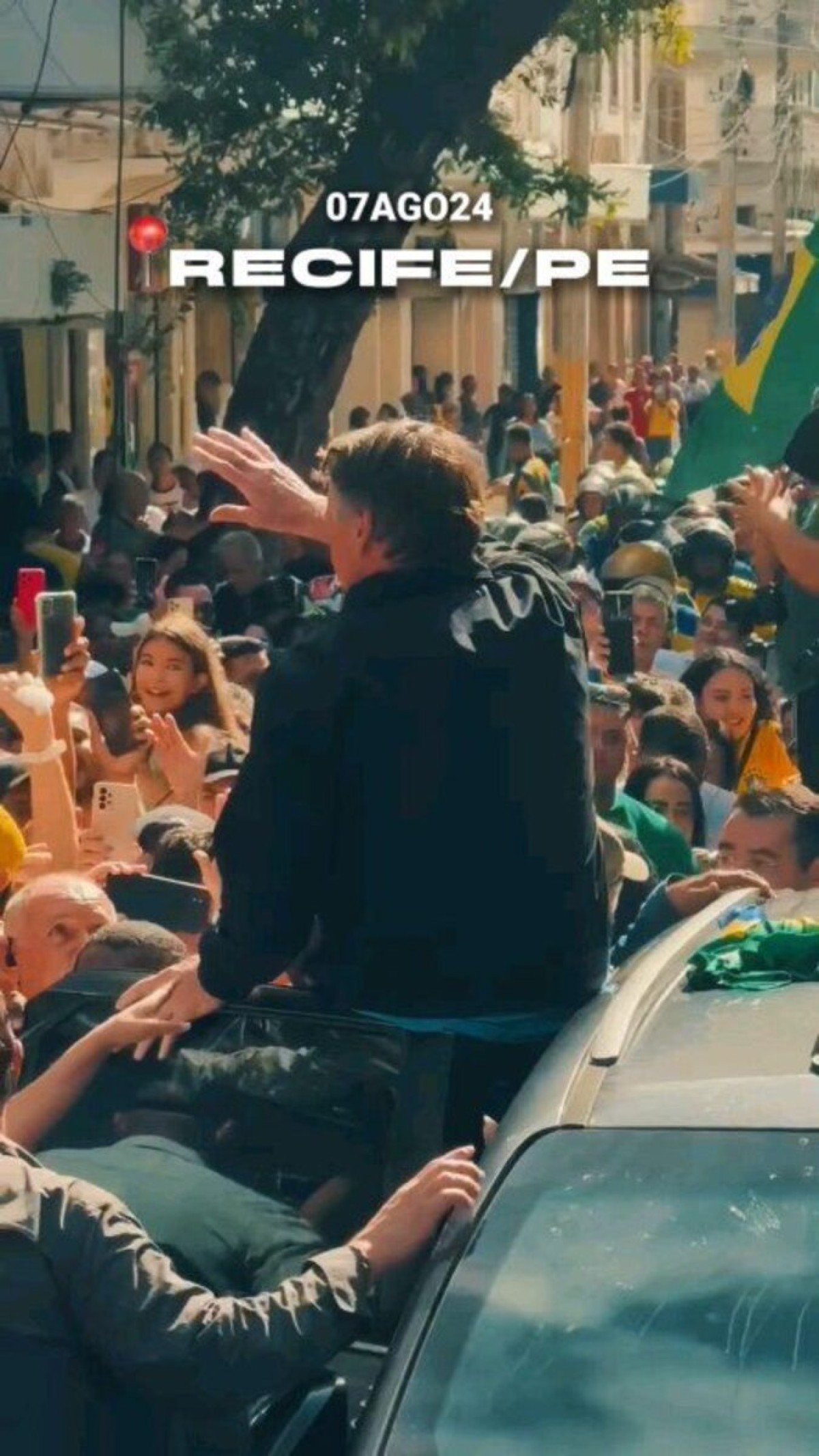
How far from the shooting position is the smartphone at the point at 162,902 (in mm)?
6359

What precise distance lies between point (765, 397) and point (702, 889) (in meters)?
6.52

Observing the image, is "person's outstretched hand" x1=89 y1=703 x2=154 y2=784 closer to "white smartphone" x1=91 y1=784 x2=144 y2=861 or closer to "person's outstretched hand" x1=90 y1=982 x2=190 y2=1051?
"white smartphone" x1=91 y1=784 x2=144 y2=861

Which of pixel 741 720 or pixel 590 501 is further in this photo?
pixel 590 501

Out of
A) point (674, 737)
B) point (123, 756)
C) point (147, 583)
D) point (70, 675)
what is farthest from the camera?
point (147, 583)

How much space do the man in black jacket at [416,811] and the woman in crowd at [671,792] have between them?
4.38 meters

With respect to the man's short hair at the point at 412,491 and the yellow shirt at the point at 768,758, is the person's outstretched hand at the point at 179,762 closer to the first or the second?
the yellow shirt at the point at 768,758

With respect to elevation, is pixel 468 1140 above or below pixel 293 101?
below

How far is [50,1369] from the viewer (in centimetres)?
361

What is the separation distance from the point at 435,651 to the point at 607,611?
770 centimetres

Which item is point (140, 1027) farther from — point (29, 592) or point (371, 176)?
point (371, 176)

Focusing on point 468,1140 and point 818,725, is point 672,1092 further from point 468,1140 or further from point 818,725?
point 818,725

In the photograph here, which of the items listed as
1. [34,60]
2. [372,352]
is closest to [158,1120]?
[34,60]

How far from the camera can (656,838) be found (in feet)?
26.3

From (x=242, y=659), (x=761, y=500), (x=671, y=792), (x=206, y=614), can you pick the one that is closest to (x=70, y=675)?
(x=671, y=792)
